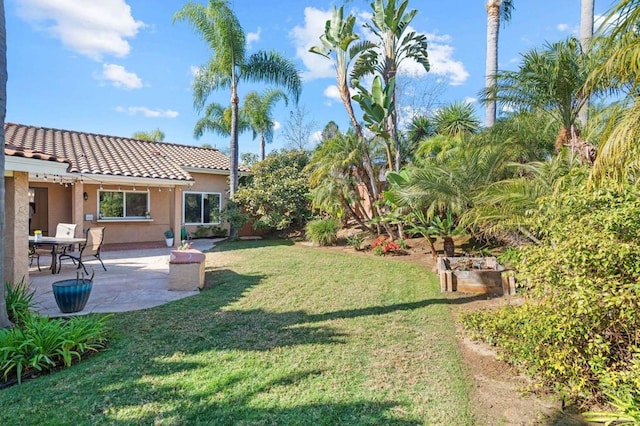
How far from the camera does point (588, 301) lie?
3.29 m

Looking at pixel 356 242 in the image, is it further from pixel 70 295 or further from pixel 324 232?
pixel 70 295

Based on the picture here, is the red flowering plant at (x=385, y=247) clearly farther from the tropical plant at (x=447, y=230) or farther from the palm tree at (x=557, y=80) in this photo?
the palm tree at (x=557, y=80)

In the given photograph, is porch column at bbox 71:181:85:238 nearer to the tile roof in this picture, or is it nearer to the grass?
the tile roof

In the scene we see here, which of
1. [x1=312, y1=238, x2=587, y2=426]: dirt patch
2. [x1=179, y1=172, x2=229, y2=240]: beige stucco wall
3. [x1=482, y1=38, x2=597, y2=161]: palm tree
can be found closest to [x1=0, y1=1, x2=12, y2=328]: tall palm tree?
[x1=312, y1=238, x2=587, y2=426]: dirt patch

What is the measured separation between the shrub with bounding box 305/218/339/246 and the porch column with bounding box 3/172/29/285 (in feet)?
34.5

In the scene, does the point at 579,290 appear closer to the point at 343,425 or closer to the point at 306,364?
the point at 343,425

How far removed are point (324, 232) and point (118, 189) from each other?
378 inches

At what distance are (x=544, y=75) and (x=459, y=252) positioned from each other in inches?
231

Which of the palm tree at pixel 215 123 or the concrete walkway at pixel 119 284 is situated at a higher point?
the palm tree at pixel 215 123

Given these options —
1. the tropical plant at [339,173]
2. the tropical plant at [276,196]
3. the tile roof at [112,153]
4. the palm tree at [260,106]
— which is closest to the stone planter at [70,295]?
the tile roof at [112,153]

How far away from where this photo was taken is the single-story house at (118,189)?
1398 cm

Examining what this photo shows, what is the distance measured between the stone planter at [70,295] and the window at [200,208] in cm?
1206

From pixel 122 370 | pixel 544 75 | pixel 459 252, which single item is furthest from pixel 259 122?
pixel 122 370

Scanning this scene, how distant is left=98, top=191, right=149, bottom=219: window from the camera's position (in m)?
15.1
